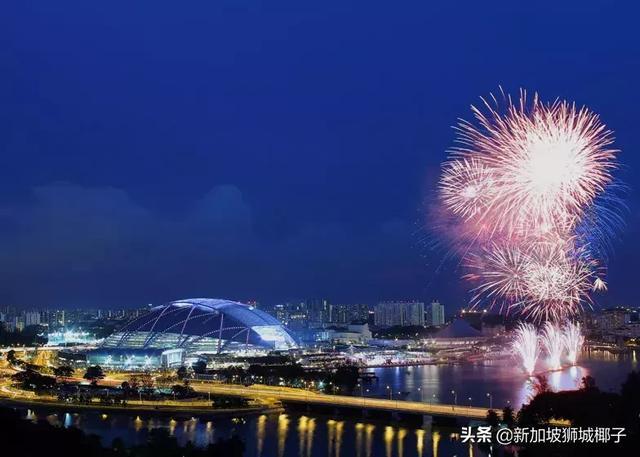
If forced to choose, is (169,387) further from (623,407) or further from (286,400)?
(623,407)

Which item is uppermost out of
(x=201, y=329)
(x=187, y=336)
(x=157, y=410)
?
(x=201, y=329)

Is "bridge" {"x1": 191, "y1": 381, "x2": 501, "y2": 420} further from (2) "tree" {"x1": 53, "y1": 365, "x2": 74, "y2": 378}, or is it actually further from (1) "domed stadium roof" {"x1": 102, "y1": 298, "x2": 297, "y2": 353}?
(1) "domed stadium roof" {"x1": 102, "y1": 298, "x2": 297, "y2": 353}

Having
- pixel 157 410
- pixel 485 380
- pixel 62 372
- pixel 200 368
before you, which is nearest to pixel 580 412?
pixel 157 410

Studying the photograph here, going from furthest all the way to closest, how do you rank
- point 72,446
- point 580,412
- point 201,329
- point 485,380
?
point 201,329 → point 485,380 → point 580,412 → point 72,446

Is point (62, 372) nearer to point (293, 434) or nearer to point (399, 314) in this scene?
point (293, 434)

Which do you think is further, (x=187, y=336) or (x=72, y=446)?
(x=187, y=336)

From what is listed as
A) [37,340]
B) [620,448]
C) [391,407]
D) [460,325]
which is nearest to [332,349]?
[460,325]
